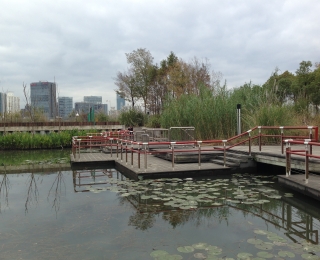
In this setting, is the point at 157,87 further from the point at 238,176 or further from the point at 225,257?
the point at 225,257

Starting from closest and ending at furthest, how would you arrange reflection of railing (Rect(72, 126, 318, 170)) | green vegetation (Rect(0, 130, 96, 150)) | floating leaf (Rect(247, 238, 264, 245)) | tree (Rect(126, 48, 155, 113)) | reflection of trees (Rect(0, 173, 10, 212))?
floating leaf (Rect(247, 238, 264, 245)), reflection of trees (Rect(0, 173, 10, 212)), reflection of railing (Rect(72, 126, 318, 170)), green vegetation (Rect(0, 130, 96, 150)), tree (Rect(126, 48, 155, 113))

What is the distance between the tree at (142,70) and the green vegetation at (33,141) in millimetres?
10607

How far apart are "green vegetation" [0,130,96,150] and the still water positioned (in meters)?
10.8

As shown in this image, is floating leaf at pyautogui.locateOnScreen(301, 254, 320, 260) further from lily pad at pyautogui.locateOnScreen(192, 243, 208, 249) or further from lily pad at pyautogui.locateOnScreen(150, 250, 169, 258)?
lily pad at pyautogui.locateOnScreen(150, 250, 169, 258)

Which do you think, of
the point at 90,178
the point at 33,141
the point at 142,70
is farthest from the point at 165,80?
the point at 90,178

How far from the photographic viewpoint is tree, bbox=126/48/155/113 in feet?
94.9

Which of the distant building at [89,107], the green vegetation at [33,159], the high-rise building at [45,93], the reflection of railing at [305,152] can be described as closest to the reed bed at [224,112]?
the reflection of railing at [305,152]

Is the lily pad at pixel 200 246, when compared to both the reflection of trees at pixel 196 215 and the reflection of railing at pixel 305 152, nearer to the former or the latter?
the reflection of trees at pixel 196 215

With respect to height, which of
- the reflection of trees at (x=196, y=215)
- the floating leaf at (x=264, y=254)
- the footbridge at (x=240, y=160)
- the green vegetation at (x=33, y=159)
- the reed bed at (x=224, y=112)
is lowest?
the floating leaf at (x=264, y=254)

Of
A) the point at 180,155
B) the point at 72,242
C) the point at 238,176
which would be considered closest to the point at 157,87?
the point at 180,155

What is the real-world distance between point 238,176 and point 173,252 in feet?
17.3

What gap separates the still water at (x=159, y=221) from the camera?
3.96m

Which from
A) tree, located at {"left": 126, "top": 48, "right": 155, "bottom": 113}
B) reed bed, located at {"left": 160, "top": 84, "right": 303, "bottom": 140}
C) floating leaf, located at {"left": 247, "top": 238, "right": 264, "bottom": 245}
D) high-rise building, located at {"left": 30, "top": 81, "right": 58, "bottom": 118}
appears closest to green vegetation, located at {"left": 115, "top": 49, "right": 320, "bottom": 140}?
reed bed, located at {"left": 160, "top": 84, "right": 303, "bottom": 140}

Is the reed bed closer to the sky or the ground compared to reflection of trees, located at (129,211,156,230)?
closer to the sky
